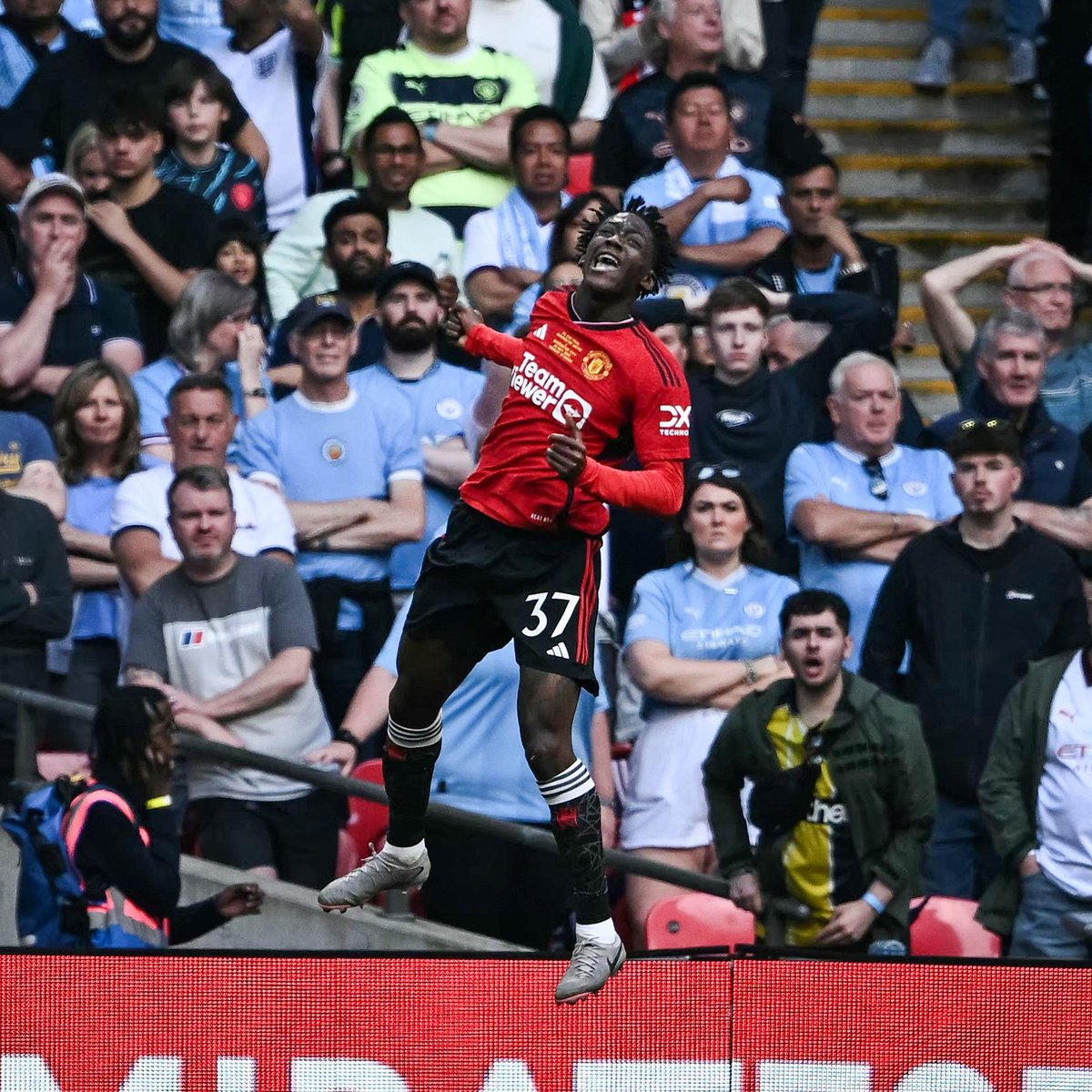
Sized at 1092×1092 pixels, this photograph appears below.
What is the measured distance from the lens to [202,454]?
9234 mm

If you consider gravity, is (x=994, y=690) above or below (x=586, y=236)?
below

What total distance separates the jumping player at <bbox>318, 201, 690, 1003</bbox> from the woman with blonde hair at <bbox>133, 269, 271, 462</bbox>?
4.05 meters

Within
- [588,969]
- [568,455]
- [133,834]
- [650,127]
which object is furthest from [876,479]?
[568,455]

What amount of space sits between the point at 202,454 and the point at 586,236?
3.76 meters

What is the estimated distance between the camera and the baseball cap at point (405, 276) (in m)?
9.23

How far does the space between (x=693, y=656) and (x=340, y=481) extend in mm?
1663

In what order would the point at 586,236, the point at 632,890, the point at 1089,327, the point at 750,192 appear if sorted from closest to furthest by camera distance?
the point at 586,236 → the point at 632,890 → the point at 750,192 → the point at 1089,327

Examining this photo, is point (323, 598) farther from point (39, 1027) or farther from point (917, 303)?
point (917, 303)

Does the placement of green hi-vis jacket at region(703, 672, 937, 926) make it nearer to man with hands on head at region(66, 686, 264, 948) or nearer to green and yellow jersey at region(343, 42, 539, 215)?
man with hands on head at region(66, 686, 264, 948)

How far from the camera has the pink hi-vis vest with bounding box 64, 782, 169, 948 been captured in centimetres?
726

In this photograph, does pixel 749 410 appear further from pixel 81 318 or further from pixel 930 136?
pixel 930 136

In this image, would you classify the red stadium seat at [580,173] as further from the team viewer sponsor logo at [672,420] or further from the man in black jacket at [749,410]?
the team viewer sponsor logo at [672,420]

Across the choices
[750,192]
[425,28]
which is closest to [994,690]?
[750,192]

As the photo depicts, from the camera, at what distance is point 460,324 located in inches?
231
